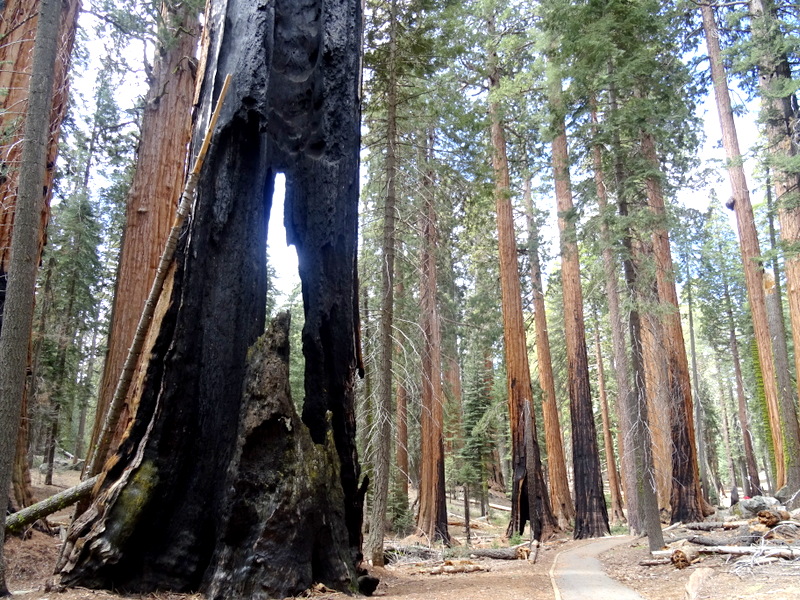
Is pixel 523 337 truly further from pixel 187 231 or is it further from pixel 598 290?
pixel 187 231

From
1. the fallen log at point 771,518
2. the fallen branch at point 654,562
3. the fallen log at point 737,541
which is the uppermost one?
the fallen log at point 771,518

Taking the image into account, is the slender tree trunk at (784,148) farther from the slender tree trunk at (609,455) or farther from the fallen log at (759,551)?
the slender tree trunk at (609,455)

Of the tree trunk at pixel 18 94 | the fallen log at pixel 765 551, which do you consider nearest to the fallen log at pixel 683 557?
the fallen log at pixel 765 551

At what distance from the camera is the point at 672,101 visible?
12.4 m

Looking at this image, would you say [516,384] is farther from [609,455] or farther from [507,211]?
[609,455]

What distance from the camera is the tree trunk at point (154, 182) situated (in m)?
7.38

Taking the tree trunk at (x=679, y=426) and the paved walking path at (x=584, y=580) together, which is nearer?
the paved walking path at (x=584, y=580)

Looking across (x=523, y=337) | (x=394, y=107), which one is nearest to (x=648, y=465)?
(x=523, y=337)

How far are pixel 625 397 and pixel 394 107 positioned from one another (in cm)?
745

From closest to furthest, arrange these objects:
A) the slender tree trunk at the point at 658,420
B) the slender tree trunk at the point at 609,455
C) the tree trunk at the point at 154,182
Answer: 1. the tree trunk at the point at 154,182
2. the slender tree trunk at the point at 658,420
3. the slender tree trunk at the point at 609,455

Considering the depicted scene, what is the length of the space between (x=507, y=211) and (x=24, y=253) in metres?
13.1

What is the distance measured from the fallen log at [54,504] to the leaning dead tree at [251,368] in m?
0.44

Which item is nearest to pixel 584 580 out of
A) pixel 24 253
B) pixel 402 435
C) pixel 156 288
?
pixel 156 288

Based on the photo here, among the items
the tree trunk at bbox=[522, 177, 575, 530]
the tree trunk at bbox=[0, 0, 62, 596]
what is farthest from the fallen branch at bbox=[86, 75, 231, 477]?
the tree trunk at bbox=[522, 177, 575, 530]
